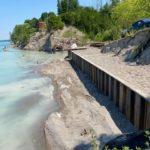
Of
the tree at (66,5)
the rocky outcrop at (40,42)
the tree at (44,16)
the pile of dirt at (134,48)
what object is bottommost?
the rocky outcrop at (40,42)

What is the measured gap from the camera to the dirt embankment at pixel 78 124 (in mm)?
9113

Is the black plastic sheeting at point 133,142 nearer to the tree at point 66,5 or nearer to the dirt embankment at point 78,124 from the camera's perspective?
the dirt embankment at point 78,124

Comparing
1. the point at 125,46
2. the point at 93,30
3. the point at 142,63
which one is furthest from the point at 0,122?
the point at 93,30

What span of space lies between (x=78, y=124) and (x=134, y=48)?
36.1ft

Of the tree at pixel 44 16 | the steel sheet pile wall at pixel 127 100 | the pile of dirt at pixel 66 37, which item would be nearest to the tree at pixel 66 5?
the tree at pixel 44 16

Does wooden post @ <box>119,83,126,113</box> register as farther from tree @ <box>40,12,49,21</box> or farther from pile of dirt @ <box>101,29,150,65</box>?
tree @ <box>40,12,49,21</box>

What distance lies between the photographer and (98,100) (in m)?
13.9

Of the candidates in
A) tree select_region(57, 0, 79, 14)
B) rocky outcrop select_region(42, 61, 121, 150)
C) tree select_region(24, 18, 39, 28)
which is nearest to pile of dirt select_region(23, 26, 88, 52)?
tree select_region(57, 0, 79, 14)

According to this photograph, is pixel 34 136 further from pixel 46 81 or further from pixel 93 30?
pixel 93 30

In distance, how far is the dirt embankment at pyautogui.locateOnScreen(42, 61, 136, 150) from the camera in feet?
29.9

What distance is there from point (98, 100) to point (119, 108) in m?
2.42

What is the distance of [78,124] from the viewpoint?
10.7 m

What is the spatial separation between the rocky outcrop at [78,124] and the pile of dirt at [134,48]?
14.4ft

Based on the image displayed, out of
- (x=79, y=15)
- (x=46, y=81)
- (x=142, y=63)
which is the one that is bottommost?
(x=46, y=81)
